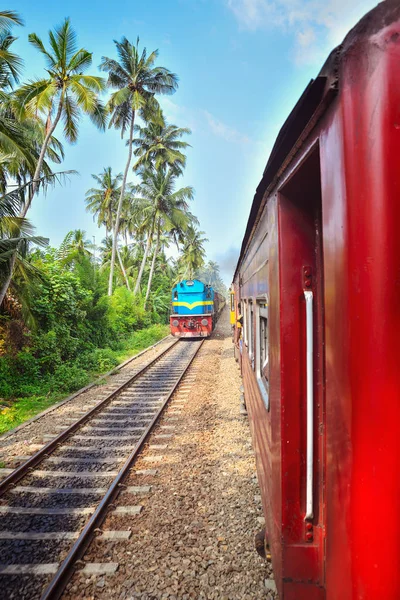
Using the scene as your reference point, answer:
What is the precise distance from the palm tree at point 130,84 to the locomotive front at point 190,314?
166 inches

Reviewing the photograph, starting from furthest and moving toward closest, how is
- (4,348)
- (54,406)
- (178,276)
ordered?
(178,276)
(4,348)
(54,406)

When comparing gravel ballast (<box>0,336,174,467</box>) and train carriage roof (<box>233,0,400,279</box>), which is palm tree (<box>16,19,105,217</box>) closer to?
gravel ballast (<box>0,336,174,467</box>)

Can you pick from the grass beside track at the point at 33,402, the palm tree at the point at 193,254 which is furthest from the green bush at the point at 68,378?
the palm tree at the point at 193,254

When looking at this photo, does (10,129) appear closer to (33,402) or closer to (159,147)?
(33,402)

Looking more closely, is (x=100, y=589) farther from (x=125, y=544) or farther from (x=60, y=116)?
(x=60, y=116)

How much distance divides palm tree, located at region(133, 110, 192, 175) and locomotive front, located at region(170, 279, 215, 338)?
1235 centimetres

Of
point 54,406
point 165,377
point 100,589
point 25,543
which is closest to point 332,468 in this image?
point 100,589

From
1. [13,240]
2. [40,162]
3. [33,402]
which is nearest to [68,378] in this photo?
[33,402]

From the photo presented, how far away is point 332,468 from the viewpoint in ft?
3.94

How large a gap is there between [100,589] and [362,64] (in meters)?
3.89

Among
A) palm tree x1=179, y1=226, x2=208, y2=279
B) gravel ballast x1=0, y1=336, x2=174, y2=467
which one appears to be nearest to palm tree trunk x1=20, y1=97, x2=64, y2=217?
gravel ballast x1=0, y1=336, x2=174, y2=467

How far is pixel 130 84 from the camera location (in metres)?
21.2

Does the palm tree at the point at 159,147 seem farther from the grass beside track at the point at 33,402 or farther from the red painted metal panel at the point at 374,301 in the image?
the red painted metal panel at the point at 374,301

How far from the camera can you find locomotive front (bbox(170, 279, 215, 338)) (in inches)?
765
